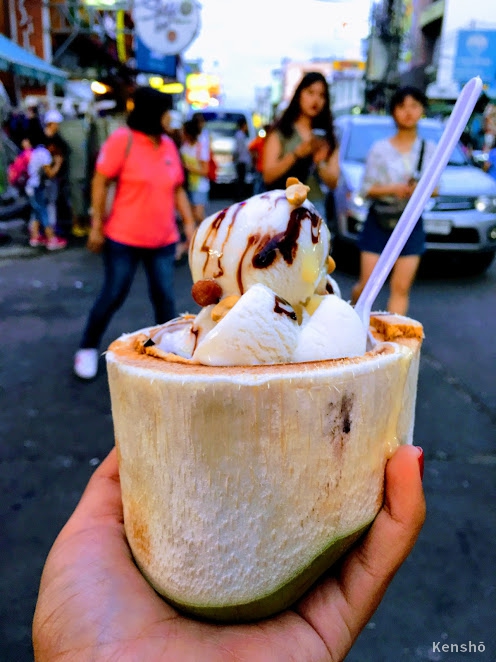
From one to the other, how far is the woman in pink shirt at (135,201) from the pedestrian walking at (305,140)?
64 centimetres

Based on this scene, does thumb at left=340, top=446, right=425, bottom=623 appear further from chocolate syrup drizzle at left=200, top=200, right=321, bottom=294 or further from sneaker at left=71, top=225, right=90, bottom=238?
sneaker at left=71, top=225, right=90, bottom=238

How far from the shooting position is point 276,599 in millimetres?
930

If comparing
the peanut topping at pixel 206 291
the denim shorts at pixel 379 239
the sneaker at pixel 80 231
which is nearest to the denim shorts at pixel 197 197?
the sneaker at pixel 80 231

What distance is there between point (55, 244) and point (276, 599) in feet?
26.5

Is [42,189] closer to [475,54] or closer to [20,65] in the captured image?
[20,65]

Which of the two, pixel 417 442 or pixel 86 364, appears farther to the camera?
pixel 86 364

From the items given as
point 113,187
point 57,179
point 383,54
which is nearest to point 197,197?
point 57,179

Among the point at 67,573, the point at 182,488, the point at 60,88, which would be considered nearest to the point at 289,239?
the point at 182,488

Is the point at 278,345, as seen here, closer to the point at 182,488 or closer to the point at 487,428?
the point at 182,488

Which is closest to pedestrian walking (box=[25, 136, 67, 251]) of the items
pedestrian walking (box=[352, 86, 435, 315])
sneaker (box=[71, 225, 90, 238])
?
sneaker (box=[71, 225, 90, 238])

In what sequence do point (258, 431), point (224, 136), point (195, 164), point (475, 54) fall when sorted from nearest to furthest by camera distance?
point (258, 431) → point (195, 164) → point (224, 136) → point (475, 54)

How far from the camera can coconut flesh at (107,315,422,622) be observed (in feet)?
2.74

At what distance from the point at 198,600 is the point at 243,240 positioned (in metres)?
0.61

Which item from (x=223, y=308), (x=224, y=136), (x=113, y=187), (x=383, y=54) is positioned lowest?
→ (x=224, y=136)
